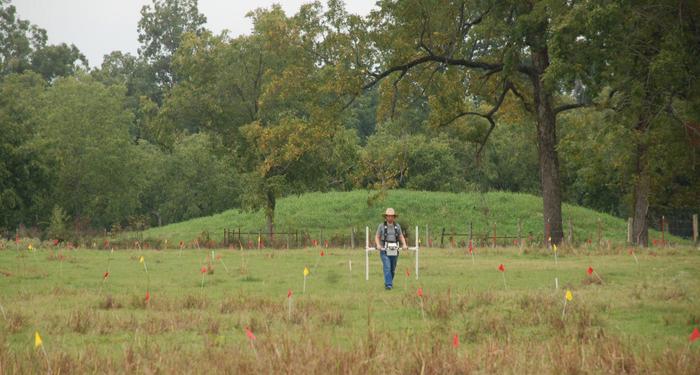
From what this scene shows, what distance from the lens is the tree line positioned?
26547mm

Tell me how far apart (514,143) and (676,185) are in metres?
24.2

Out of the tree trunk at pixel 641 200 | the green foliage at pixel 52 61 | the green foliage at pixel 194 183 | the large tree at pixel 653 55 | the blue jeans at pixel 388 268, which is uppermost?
the green foliage at pixel 52 61

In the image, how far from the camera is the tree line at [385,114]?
2655 cm

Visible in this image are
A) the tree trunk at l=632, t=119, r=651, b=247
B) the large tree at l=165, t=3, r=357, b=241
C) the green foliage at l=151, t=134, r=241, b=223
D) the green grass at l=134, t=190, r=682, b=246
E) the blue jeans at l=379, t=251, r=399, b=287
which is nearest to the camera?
the blue jeans at l=379, t=251, r=399, b=287

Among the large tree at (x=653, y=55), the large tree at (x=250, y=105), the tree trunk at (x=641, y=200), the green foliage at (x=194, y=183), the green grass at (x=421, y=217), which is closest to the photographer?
the large tree at (x=653, y=55)

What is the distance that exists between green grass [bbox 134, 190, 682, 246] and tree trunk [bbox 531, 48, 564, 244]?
22.7 meters

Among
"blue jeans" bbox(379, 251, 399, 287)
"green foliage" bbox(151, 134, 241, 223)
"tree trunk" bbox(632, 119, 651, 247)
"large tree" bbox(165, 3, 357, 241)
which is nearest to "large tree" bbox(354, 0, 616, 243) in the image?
"tree trunk" bbox(632, 119, 651, 247)

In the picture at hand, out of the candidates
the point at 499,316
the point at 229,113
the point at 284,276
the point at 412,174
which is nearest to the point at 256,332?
the point at 499,316

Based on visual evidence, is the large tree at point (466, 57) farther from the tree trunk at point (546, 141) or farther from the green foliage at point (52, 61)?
the green foliage at point (52, 61)

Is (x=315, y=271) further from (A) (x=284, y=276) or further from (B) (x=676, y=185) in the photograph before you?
(B) (x=676, y=185)

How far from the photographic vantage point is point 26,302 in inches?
648

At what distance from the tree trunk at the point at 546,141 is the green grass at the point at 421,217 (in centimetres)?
2269

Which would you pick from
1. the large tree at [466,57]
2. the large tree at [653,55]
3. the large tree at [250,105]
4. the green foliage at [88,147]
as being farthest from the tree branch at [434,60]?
the green foliage at [88,147]

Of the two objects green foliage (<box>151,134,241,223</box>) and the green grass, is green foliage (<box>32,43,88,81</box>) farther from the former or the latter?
the green grass
